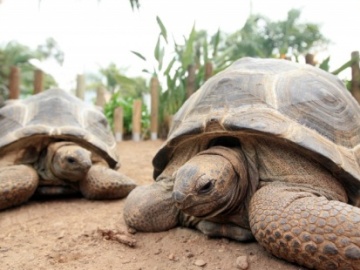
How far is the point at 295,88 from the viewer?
206 centimetres

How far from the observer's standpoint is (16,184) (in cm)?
296

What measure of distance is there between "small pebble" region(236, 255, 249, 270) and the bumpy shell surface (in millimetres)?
597

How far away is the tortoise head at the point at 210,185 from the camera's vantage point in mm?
1722

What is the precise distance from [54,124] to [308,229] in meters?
2.71

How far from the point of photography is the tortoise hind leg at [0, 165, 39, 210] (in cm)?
290

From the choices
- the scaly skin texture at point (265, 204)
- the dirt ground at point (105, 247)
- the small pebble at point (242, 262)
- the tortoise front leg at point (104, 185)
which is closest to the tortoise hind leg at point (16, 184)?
the dirt ground at point (105, 247)

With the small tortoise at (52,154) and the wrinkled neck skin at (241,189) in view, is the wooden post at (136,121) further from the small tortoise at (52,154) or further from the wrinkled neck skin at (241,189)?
the wrinkled neck skin at (241,189)

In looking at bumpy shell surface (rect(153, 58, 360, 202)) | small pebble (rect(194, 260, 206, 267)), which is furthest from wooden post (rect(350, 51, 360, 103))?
small pebble (rect(194, 260, 206, 267))

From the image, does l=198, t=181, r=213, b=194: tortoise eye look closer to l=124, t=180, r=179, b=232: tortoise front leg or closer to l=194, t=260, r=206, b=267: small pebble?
l=194, t=260, r=206, b=267: small pebble

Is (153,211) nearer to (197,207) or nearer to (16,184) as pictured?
(197,207)

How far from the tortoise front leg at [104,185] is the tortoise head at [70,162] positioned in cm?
10

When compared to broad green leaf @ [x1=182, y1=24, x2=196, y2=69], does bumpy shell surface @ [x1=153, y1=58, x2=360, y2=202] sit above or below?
below

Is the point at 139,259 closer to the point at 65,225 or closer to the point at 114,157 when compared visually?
the point at 65,225

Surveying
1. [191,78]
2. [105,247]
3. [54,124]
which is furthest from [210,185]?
[191,78]
